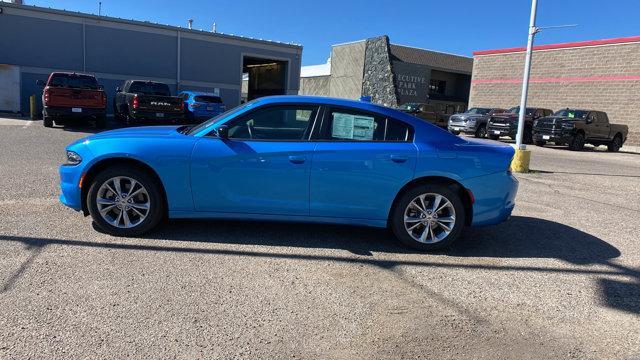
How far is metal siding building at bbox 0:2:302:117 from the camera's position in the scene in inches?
→ 933

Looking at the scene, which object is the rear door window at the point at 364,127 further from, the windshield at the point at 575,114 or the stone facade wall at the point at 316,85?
the stone facade wall at the point at 316,85

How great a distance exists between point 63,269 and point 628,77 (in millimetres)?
31979

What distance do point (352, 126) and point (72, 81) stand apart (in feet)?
48.7

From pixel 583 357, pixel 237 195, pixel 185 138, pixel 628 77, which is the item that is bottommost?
pixel 583 357

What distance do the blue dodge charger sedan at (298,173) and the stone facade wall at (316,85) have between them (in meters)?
47.0

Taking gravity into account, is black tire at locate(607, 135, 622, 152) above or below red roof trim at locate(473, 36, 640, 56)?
below

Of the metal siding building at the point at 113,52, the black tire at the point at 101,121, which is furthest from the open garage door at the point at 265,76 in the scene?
the black tire at the point at 101,121

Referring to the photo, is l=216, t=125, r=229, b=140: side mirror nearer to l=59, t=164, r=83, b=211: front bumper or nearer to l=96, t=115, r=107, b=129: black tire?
l=59, t=164, r=83, b=211: front bumper

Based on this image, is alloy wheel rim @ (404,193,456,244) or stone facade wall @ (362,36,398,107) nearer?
alloy wheel rim @ (404,193,456,244)

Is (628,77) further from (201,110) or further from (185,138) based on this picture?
(185,138)

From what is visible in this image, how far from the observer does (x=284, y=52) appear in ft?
105

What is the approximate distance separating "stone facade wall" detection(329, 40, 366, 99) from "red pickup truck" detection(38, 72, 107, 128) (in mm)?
32243

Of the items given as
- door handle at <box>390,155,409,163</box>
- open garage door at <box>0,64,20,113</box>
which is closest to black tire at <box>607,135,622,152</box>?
door handle at <box>390,155,409,163</box>

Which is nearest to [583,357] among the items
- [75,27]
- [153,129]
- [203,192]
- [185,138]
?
[203,192]
